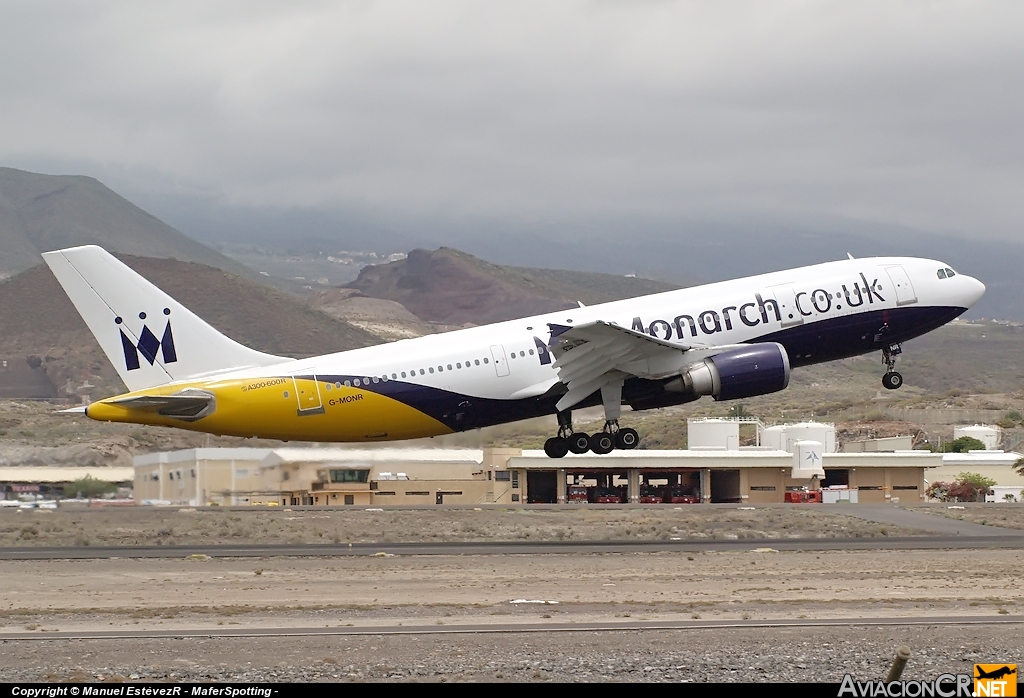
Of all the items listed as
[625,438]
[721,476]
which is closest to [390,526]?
[625,438]

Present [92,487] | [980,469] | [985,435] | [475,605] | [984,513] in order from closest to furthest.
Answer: [475,605]
[92,487]
[984,513]
[980,469]
[985,435]

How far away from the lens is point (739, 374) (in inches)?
1841

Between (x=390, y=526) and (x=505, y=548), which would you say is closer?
(x=505, y=548)

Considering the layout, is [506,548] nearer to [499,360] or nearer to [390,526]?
[390,526]

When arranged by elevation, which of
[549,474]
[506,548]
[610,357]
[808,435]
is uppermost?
[610,357]

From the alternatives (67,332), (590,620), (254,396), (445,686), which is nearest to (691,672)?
(445,686)

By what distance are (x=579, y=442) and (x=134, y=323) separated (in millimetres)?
16260

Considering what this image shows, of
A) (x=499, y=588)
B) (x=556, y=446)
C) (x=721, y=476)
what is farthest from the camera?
(x=721, y=476)

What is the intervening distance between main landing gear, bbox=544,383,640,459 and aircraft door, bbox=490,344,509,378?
3071mm

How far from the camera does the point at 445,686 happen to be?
79.1 feet

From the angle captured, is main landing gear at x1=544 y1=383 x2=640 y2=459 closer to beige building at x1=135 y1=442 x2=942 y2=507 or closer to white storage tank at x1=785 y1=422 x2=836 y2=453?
beige building at x1=135 y1=442 x2=942 y2=507

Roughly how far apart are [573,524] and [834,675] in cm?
4962

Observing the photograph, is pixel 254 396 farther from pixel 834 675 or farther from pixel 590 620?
pixel 834 675

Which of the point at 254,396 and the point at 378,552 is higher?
the point at 254,396
